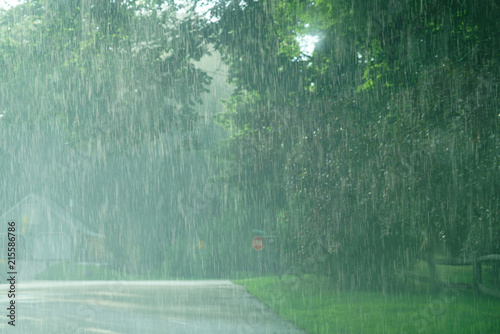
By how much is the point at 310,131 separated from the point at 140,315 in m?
5.01

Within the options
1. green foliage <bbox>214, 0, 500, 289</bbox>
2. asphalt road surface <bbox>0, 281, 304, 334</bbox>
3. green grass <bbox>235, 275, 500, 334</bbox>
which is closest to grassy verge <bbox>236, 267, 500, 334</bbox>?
green grass <bbox>235, 275, 500, 334</bbox>

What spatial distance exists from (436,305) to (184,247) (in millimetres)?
38204

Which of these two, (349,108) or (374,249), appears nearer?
(349,108)

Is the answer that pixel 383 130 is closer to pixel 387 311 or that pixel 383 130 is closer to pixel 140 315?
pixel 387 311

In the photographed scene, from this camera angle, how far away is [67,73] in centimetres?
1870

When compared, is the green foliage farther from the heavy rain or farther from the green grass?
the green grass

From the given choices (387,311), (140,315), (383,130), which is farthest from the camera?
(140,315)

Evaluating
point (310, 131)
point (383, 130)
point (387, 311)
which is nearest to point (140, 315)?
point (387, 311)

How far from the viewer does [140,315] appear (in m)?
12.8

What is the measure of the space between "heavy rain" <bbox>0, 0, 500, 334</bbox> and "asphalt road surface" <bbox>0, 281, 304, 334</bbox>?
0.07 meters

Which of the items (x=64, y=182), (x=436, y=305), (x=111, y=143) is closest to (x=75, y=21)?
(x=111, y=143)

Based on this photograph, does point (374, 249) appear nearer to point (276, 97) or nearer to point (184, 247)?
point (276, 97)

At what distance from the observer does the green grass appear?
10.1 meters

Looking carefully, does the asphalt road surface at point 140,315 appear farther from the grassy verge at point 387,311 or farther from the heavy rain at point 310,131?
the grassy verge at point 387,311
